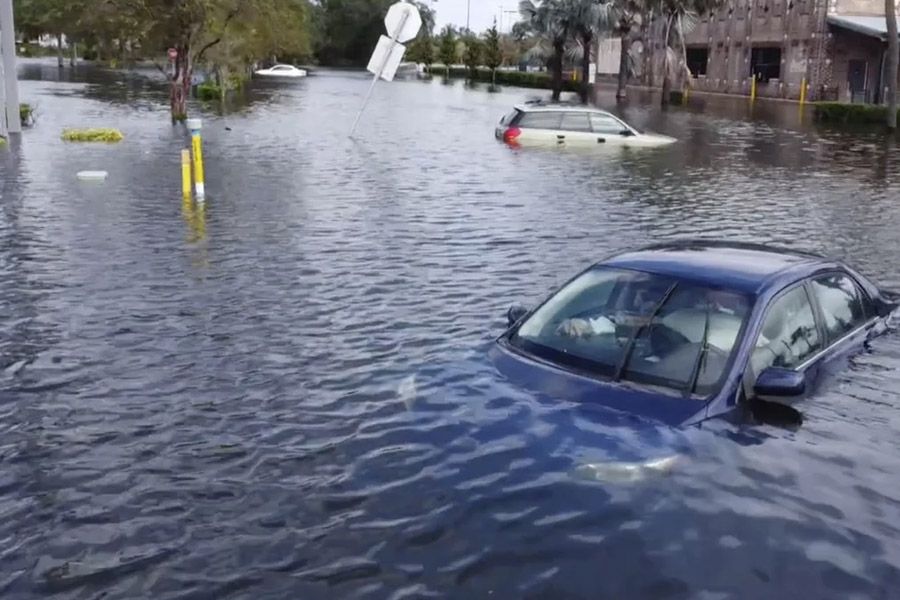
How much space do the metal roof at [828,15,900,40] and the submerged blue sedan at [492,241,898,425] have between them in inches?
1964

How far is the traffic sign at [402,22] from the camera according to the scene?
1024 inches

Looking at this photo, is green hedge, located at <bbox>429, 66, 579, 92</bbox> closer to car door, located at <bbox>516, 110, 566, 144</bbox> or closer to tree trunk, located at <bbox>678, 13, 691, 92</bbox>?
tree trunk, located at <bbox>678, 13, 691, 92</bbox>

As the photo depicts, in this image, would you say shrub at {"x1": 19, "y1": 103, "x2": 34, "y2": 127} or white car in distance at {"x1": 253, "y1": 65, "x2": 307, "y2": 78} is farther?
white car in distance at {"x1": 253, "y1": 65, "x2": 307, "y2": 78}

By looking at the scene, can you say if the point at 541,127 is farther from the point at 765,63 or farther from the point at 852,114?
the point at 765,63

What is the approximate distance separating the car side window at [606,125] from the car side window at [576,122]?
182 mm

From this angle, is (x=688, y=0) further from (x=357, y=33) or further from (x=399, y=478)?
(x=357, y=33)

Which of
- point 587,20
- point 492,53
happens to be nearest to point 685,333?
point 587,20

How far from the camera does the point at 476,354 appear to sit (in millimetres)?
8430

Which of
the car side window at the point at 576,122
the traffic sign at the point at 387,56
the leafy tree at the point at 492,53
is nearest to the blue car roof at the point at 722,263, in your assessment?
the traffic sign at the point at 387,56

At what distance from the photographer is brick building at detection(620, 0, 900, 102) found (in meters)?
58.6

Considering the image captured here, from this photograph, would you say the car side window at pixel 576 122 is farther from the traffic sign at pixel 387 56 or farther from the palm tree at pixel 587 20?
the palm tree at pixel 587 20

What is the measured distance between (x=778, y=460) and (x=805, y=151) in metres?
25.4

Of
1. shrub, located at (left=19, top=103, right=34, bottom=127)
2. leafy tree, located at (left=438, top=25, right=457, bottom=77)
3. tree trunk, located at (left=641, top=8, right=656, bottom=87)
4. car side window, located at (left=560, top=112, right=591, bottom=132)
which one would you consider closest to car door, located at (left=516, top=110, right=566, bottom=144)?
car side window, located at (left=560, top=112, right=591, bottom=132)

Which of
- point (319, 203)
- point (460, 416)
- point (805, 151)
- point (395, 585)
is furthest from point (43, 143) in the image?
point (395, 585)
